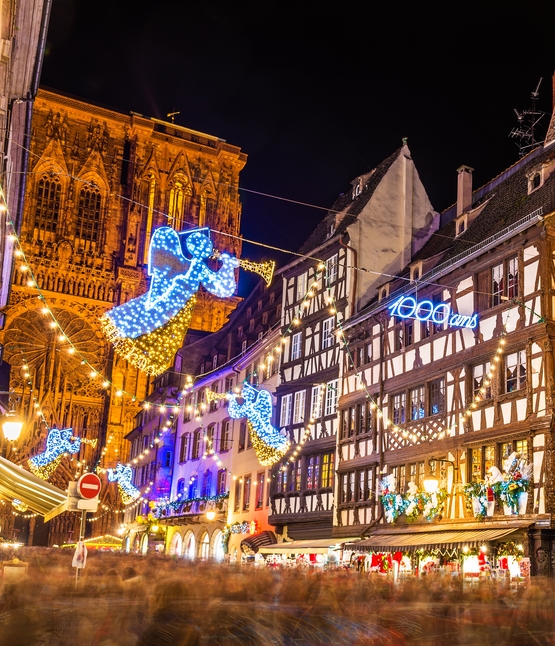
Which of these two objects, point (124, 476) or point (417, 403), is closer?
point (417, 403)

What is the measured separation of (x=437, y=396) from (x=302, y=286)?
35.5 ft

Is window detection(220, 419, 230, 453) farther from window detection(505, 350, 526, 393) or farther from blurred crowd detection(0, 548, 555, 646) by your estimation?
blurred crowd detection(0, 548, 555, 646)

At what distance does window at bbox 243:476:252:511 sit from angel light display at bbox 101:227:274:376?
76.1ft

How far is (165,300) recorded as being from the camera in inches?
500

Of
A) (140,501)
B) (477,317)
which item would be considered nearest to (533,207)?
(477,317)

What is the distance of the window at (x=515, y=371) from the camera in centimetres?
2108

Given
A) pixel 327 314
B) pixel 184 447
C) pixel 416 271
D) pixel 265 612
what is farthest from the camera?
pixel 184 447

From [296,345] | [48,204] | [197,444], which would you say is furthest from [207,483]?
[48,204]

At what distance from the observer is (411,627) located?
5.54 metres

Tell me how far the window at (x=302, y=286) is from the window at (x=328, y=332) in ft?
7.77

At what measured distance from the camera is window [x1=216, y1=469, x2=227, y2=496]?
39062 mm

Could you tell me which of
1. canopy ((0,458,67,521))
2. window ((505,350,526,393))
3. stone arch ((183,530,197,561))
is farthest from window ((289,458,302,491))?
canopy ((0,458,67,521))

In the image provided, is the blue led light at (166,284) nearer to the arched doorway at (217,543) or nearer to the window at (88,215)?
the arched doorway at (217,543)

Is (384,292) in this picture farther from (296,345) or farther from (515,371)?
(515,371)
